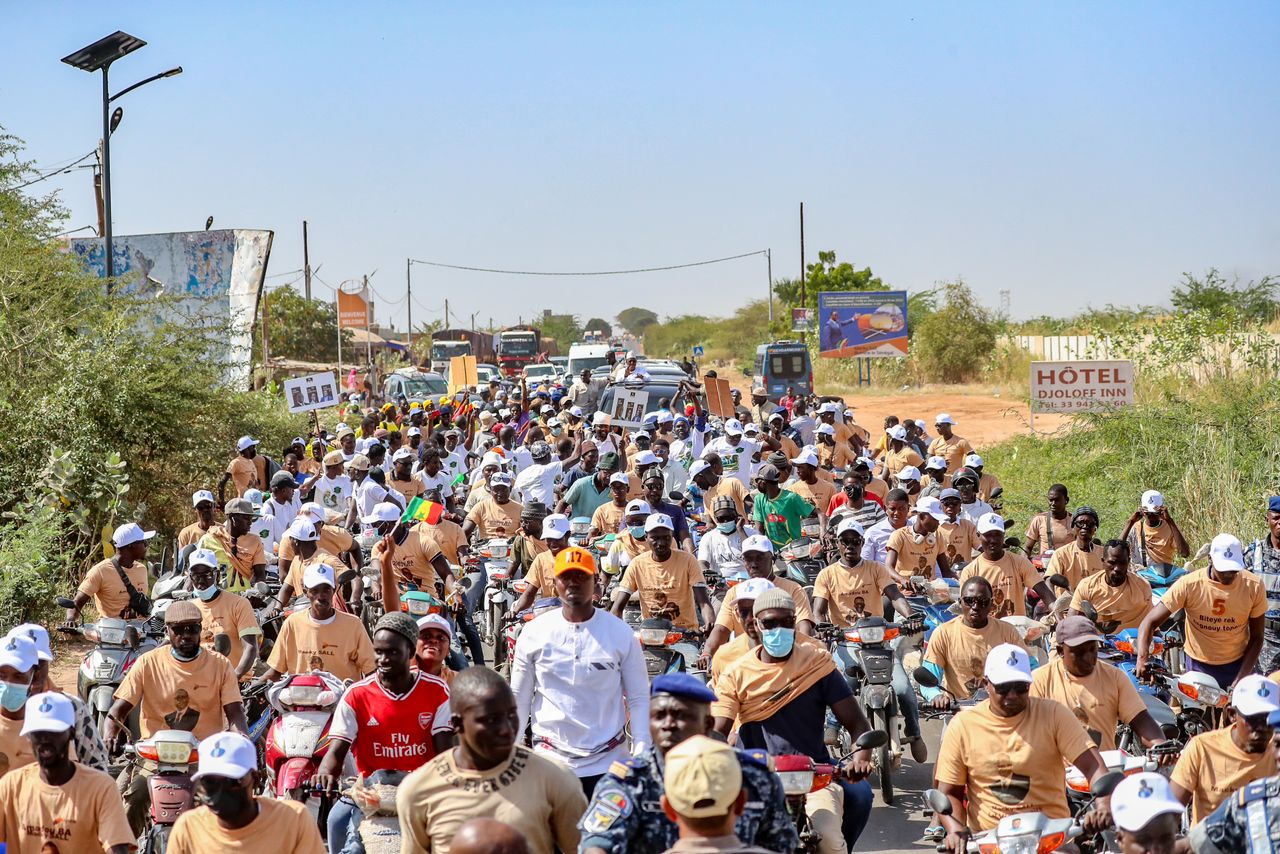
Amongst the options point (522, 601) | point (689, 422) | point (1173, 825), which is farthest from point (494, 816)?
point (689, 422)

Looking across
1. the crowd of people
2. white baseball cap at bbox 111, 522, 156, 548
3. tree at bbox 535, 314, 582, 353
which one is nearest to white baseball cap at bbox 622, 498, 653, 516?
the crowd of people

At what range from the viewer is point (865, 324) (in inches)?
2178

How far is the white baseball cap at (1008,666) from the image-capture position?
6309mm

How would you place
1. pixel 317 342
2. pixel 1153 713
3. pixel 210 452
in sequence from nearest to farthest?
pixel 1153 713
pixel 210 452
pixel 317 342

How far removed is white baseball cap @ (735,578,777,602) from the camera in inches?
317

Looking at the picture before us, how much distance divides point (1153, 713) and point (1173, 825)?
3.87m

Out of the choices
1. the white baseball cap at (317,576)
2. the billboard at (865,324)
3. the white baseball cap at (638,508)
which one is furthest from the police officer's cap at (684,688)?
the billboard at (865,324)

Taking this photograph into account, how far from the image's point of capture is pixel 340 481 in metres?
16.4

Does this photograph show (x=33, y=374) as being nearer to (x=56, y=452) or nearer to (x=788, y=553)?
(x=56, y=452)

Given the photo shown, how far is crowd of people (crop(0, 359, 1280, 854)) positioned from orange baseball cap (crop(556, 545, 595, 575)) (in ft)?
0.08

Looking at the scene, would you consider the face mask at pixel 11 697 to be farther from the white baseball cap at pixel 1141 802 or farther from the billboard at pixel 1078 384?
the billboard at pixel 1078 384

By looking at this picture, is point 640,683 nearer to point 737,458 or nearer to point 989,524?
point 989,524

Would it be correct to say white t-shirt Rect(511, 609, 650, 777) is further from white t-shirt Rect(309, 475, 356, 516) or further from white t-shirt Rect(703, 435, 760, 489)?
white t-shirt Rect(703, 435, 760, 489)

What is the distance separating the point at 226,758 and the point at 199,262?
30216 millimetres
